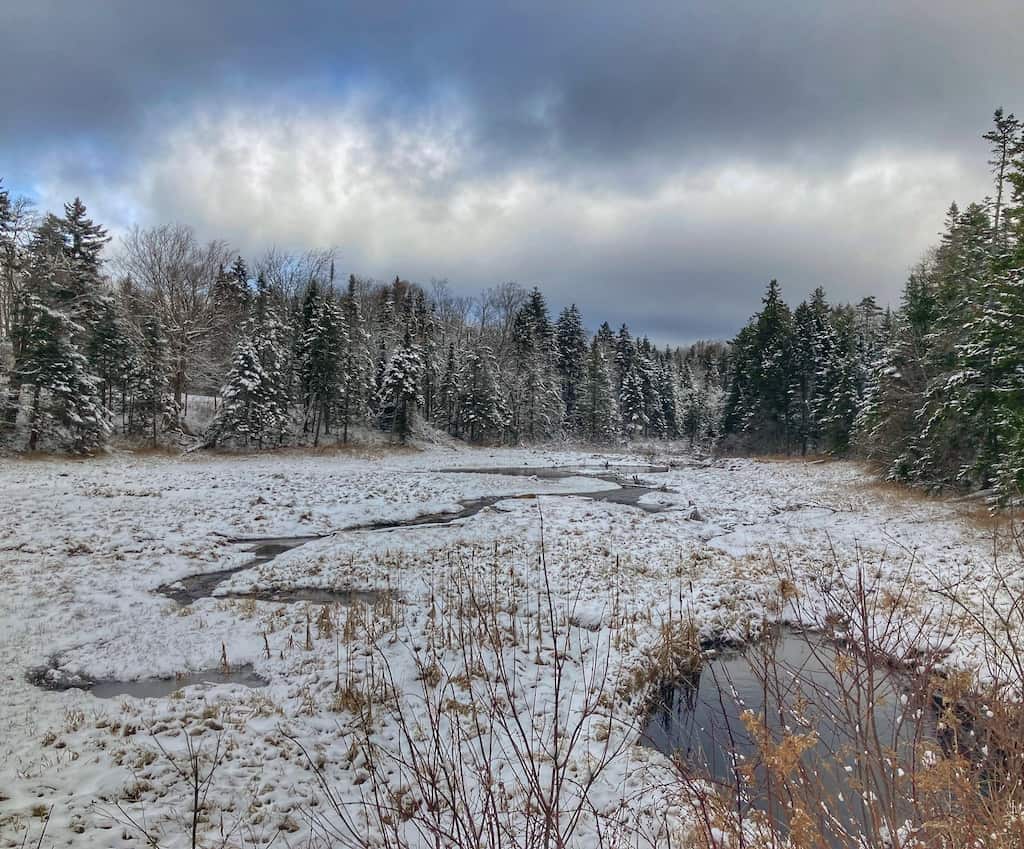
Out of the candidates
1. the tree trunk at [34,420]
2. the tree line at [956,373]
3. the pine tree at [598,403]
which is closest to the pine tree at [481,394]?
the pine tree at [598,403]

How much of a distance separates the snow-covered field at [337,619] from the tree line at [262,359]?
1096cm

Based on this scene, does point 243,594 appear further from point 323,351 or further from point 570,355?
point 570,355

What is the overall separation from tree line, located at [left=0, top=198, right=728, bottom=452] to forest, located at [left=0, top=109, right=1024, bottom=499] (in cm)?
14

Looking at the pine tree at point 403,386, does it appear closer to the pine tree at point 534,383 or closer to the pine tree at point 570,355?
the pine tree at point 534,383

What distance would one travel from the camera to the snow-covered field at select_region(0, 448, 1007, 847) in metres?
4.24

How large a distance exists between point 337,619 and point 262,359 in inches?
1303

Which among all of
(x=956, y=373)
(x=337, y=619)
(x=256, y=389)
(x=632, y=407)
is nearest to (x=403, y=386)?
(x=256, y=389)

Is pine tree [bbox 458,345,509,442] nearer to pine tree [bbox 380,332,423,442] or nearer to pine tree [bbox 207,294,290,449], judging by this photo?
pine tree [bbox 380,332,423,442]

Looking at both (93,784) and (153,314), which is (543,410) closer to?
(153,314)

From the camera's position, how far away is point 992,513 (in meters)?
13.0

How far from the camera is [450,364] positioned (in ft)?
179

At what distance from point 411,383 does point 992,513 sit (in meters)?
36.8

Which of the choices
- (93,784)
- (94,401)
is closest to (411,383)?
(94,401)

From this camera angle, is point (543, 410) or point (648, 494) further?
point (543, 410)
